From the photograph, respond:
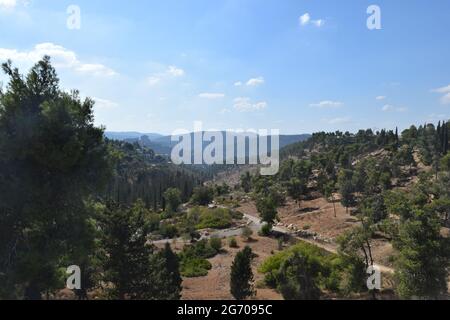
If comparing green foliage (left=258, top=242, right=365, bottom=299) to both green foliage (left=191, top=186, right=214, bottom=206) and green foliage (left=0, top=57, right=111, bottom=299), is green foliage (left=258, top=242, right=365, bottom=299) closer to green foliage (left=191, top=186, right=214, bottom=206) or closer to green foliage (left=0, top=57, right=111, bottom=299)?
green foliage (left=0, top=57, right=111, bottom=299)

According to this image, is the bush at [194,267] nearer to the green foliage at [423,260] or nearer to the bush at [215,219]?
the green foliage at [423,260]

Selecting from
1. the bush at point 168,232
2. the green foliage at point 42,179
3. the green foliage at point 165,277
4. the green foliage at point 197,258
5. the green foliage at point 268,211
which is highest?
the green foliage at point 42,179

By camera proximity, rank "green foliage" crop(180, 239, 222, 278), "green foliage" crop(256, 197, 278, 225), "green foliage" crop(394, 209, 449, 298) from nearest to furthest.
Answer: "green foliage" crop(394, 209, 449, 298) → "green foliage" crop(180, 239, 222, 278) → "green foliage" crop(256, 197, 278, 225)

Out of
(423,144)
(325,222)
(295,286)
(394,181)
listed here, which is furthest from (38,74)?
(423,144)

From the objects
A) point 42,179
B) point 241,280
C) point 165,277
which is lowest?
point 241,280

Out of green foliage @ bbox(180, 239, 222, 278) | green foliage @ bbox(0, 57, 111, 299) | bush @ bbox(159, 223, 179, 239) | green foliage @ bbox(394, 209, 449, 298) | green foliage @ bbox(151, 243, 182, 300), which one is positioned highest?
green foliage @ bbox(0, 57, 111, 299)

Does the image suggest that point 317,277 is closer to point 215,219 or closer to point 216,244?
point 216,244

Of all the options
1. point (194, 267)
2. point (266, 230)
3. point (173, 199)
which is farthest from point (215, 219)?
point (194, 267)

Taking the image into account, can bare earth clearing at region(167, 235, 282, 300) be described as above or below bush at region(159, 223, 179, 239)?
above

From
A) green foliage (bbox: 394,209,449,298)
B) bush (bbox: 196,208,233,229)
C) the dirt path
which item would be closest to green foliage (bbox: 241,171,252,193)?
the dirt path

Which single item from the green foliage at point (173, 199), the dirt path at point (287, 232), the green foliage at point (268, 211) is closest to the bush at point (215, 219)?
the dirt path at point (287, 232)
